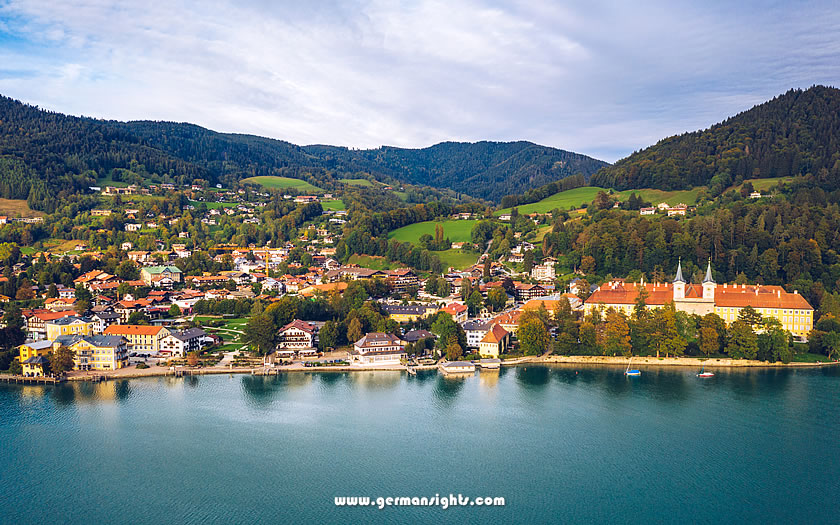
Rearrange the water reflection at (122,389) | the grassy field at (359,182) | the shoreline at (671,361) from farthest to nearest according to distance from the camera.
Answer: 1. the grassy field at (359,182)
2. the shoreline at (671,361)
3. the water reflection at (122,389)

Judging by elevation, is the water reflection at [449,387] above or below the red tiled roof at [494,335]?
below

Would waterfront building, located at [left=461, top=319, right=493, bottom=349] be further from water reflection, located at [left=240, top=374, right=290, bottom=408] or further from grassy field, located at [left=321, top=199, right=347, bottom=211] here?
grassy field, located at [left=321, top=199, right=347, bottom=211]

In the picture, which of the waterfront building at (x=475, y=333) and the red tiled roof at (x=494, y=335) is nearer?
the red tiled roof at (x=494, y=335)

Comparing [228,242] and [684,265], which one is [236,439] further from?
[228,242]

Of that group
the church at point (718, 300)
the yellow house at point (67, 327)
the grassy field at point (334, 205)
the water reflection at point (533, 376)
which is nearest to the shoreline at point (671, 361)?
the water reflection at point (533, 376)

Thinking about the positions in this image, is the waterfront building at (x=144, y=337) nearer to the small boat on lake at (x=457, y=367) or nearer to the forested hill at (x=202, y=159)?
the small boat on lake at (x=457, y=367)

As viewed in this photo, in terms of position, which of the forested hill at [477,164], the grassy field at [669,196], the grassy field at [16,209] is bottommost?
the grassy field at [16,209]

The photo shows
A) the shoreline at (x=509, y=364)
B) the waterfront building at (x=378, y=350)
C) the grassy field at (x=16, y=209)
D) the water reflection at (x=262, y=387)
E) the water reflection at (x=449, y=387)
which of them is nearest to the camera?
the water reflection at (x=262, y=387)

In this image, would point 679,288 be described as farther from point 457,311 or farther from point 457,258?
point 457,258
